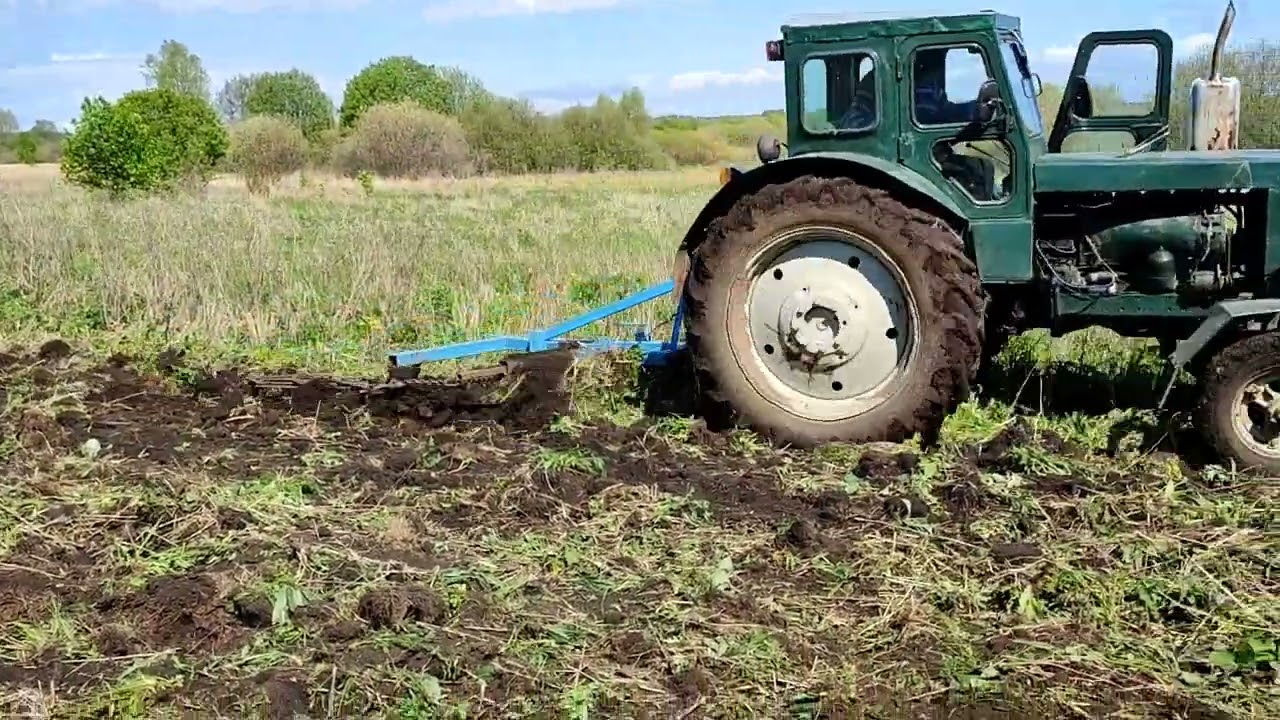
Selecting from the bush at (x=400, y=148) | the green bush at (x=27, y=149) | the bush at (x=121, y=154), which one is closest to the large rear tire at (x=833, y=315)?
the bush at (x=121, y=154)

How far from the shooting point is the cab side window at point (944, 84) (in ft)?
18.9

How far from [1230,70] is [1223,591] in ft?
48.8

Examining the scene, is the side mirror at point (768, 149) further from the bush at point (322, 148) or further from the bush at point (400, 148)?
the bush at point (322, 148)

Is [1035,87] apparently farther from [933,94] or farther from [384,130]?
[384,130]

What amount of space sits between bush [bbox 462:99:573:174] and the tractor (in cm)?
3591

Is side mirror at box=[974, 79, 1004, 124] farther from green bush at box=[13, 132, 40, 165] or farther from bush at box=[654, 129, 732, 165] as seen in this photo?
green bush at box=[13, 132, 40, 165]

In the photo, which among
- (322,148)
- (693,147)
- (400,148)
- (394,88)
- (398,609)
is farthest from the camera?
(394,88)

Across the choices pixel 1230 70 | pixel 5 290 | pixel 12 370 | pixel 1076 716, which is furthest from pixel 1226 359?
pixel 1230 70

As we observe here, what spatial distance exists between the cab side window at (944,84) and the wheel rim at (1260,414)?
172 cm

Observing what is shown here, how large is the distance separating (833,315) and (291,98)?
53.0m

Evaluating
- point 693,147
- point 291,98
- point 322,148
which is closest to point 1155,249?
point 322,148

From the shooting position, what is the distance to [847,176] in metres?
5.79

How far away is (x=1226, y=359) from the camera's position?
5.13m

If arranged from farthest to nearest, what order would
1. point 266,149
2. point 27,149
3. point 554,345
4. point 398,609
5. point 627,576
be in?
point 27,149 → point 266,149 → point 554,345 → point 627,576 → point 398,609
